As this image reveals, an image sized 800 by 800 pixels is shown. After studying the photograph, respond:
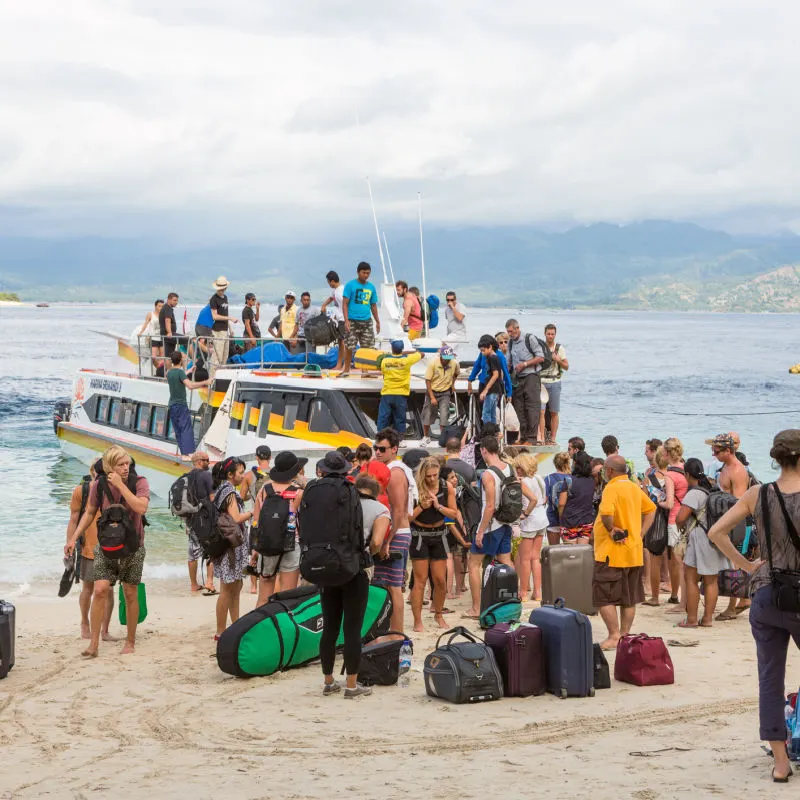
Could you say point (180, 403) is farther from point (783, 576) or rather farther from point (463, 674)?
point (783, 576)

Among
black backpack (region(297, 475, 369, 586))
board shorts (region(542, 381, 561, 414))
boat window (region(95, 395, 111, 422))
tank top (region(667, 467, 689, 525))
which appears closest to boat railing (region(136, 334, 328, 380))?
boat window (region(95, 395, 111, 422))

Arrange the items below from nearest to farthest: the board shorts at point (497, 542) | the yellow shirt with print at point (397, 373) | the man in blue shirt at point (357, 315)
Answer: the board shorts at point (497, 542) → the yellow shirt with print at point (397, 373) → the man in blue shirt at point (357, 315)

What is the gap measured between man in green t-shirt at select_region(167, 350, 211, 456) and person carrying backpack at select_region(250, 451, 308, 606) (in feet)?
29.9

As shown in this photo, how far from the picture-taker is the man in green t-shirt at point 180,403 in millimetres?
18281

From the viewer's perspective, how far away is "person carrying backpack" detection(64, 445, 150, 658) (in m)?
8.84

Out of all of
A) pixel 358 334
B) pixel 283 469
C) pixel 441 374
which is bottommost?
pixel 283 469

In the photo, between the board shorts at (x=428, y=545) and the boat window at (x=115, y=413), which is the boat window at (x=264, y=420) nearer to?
the boat window at (x=115, y=413)

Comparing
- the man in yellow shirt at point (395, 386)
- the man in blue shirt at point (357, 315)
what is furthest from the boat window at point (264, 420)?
the man in yellow shirt at point (395, 386)

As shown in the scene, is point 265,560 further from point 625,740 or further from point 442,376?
point 442,376

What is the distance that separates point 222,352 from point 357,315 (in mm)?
3609

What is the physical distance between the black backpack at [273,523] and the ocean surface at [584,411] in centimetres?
573

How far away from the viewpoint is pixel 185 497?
11.3 meters

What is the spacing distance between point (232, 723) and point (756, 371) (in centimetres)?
7858

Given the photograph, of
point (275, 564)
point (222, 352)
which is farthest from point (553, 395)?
point (275, 564)
